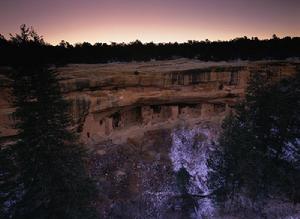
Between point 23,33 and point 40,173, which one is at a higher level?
point 23,33

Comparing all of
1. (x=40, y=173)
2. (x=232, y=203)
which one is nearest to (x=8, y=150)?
(x=40, y=173)

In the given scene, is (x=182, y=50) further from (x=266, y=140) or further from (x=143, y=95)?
(x=266, y=140)

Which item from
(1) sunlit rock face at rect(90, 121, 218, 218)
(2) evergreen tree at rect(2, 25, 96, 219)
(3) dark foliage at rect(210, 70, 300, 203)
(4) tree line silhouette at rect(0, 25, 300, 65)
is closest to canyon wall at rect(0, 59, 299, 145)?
(1) sunlit rock face at rect(90, 121, 218, 218)

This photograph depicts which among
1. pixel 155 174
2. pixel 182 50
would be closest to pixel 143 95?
pixel 155 174

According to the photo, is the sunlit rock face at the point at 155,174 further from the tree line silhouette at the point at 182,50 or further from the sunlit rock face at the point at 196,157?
the tree line silhouette at the point at 182,50

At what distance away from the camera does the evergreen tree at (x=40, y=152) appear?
32.7 feet

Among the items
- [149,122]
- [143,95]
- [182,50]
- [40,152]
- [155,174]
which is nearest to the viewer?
[40,152]

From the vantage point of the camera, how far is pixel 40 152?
392 inches

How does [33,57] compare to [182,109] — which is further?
[182,109]

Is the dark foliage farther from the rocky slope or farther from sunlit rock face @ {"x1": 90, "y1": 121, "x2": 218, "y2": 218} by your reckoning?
the rocky slope

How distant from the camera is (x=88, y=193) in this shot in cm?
1125

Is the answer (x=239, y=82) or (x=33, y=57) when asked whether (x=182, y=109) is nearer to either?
(x=239, y=82)

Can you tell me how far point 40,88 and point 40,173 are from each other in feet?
9.09

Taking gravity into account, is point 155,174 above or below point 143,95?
below
